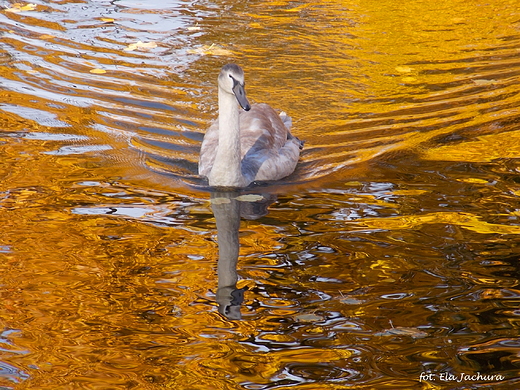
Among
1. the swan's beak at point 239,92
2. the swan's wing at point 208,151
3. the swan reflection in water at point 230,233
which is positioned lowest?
the swan reflection in water at point 230,233

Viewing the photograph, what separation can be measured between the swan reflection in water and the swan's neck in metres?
0.16

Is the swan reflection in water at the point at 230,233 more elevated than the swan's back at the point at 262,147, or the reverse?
the swan's back at the point at 262,147

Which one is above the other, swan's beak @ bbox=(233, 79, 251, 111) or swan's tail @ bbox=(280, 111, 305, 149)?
swan's beak @ bbox=(233, 79, 251, 111)

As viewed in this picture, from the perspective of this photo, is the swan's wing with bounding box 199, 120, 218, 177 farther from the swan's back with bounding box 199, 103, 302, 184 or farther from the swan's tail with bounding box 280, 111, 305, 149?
the swan's tail with bounding box 280, 111, 305, 149

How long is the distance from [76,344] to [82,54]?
8884mm

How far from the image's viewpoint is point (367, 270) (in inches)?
257


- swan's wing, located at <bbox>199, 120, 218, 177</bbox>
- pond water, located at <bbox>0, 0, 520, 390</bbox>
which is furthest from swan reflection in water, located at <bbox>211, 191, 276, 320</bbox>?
swan's wing, located at <bbox>199, 120, 218, 177</bbox>

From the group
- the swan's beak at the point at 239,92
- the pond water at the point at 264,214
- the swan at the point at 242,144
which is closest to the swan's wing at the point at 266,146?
the swan at the point at 242,144

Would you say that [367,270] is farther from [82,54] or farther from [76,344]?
[82,54]

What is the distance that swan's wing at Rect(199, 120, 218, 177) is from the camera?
356 inches

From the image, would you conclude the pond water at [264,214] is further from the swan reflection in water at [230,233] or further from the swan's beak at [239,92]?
the swan's beak at [239,92]

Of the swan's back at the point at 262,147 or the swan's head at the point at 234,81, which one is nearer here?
the swan's head at the point at 234,81

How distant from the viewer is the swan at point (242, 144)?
832cm

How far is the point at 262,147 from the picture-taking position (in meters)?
9.21
